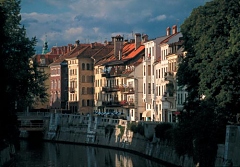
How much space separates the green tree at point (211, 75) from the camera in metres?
64.0

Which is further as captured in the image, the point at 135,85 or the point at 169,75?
the point at 135,85

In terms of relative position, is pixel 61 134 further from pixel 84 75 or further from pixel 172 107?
pixel 84 75

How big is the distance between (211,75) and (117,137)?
3920 cm

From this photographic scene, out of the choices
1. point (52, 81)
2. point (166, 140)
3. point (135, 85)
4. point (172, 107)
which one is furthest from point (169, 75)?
point (52, 81)

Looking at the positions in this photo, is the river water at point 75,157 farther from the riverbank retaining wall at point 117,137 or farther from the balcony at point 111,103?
the balcony at point 111,103

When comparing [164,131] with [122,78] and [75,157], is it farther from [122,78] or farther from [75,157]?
[122,78]

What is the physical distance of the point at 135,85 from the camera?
131500 millimetres

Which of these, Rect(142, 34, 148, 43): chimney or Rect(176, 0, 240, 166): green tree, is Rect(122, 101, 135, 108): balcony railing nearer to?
Rect(142, 34, 148, 43): chimney

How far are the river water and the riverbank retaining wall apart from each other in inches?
49.7

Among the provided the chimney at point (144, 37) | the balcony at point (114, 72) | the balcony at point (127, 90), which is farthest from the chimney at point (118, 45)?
the balcony at point (127, 90)

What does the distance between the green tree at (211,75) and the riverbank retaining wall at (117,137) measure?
2496mm

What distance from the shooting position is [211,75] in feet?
215

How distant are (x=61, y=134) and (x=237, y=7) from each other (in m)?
60.8

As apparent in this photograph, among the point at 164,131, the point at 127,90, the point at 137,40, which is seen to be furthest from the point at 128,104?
the point at 164,131
